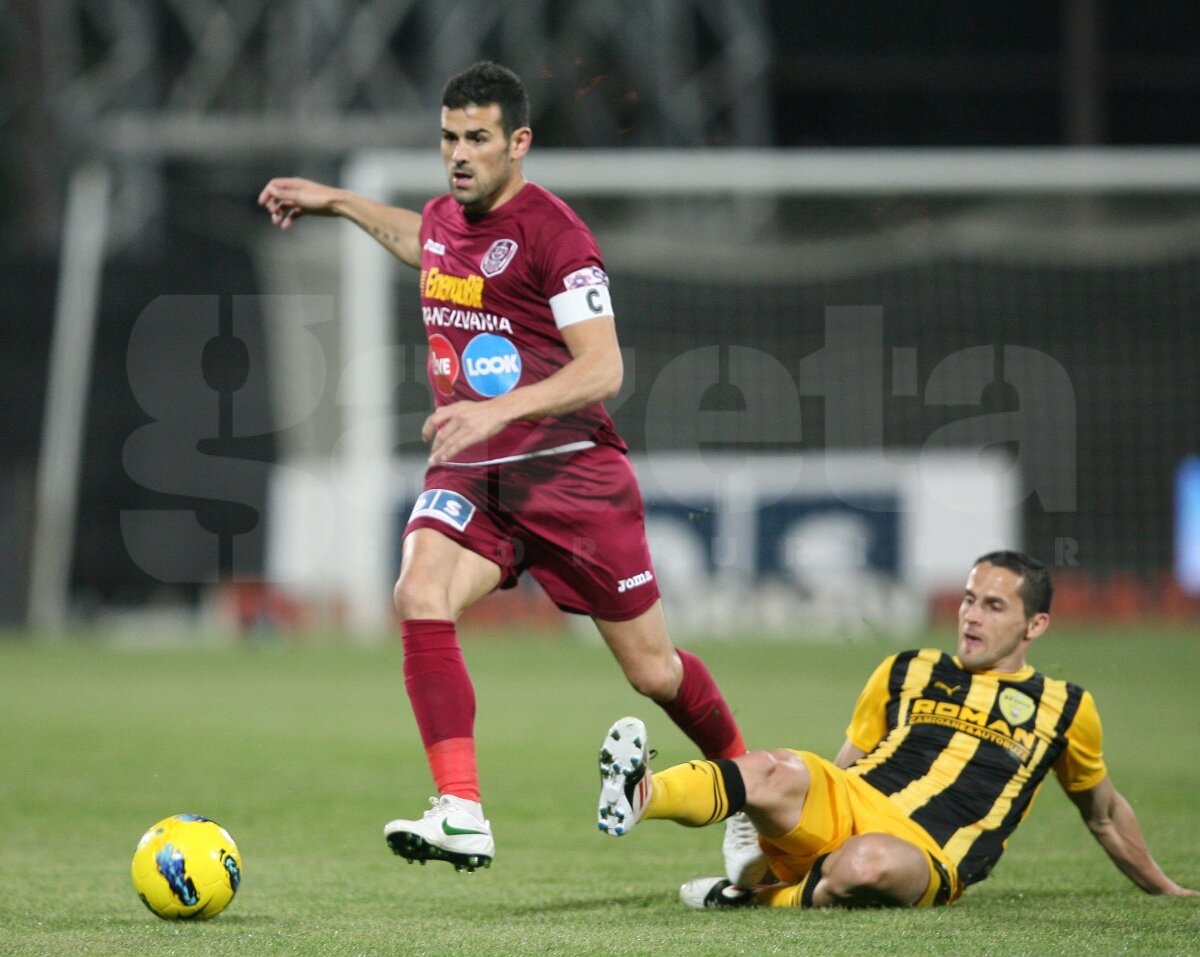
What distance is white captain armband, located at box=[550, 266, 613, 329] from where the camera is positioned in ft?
16.0

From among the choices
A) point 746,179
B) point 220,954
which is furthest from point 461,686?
point 746,179

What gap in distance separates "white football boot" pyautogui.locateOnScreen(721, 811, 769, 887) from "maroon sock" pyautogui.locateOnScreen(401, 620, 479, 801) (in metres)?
0.77

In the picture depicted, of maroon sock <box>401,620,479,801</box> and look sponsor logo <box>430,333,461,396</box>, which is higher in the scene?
look sponsor logo <box>430,333,461,396</box>

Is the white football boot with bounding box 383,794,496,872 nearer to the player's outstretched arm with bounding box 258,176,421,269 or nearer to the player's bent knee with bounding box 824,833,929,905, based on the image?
the player's bent knee with bounding box 824,833,929,905

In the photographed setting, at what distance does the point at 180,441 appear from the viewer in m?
20.5

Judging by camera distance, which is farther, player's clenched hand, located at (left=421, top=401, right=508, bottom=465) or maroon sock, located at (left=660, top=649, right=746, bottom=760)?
maroon sock, located at (left=660, top=649, right=746, bottom=760)

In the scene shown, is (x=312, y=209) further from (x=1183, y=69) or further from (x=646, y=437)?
(x=1183, y=69)

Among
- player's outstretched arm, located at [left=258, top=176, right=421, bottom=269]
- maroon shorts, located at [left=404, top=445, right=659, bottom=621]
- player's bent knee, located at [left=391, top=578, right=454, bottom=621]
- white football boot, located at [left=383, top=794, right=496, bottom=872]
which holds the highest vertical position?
player's outstretched arm, located at [left=258, top=176, right=421, bottom=269]

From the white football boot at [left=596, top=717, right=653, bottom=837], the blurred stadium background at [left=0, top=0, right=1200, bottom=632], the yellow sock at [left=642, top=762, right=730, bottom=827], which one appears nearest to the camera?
the white football boot at [left=596, top=717, right=653, bottom=837]

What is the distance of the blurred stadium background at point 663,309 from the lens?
672 inches

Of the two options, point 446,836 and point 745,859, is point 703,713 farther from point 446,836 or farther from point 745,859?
point 446,836

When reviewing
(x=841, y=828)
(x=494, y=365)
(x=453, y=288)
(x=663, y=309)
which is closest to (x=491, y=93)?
(x=453, y=288)

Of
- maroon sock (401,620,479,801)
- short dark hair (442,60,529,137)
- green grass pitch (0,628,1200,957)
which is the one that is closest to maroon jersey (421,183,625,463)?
short dark hair (442,60,529,137)

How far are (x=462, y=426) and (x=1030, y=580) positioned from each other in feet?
5.52
